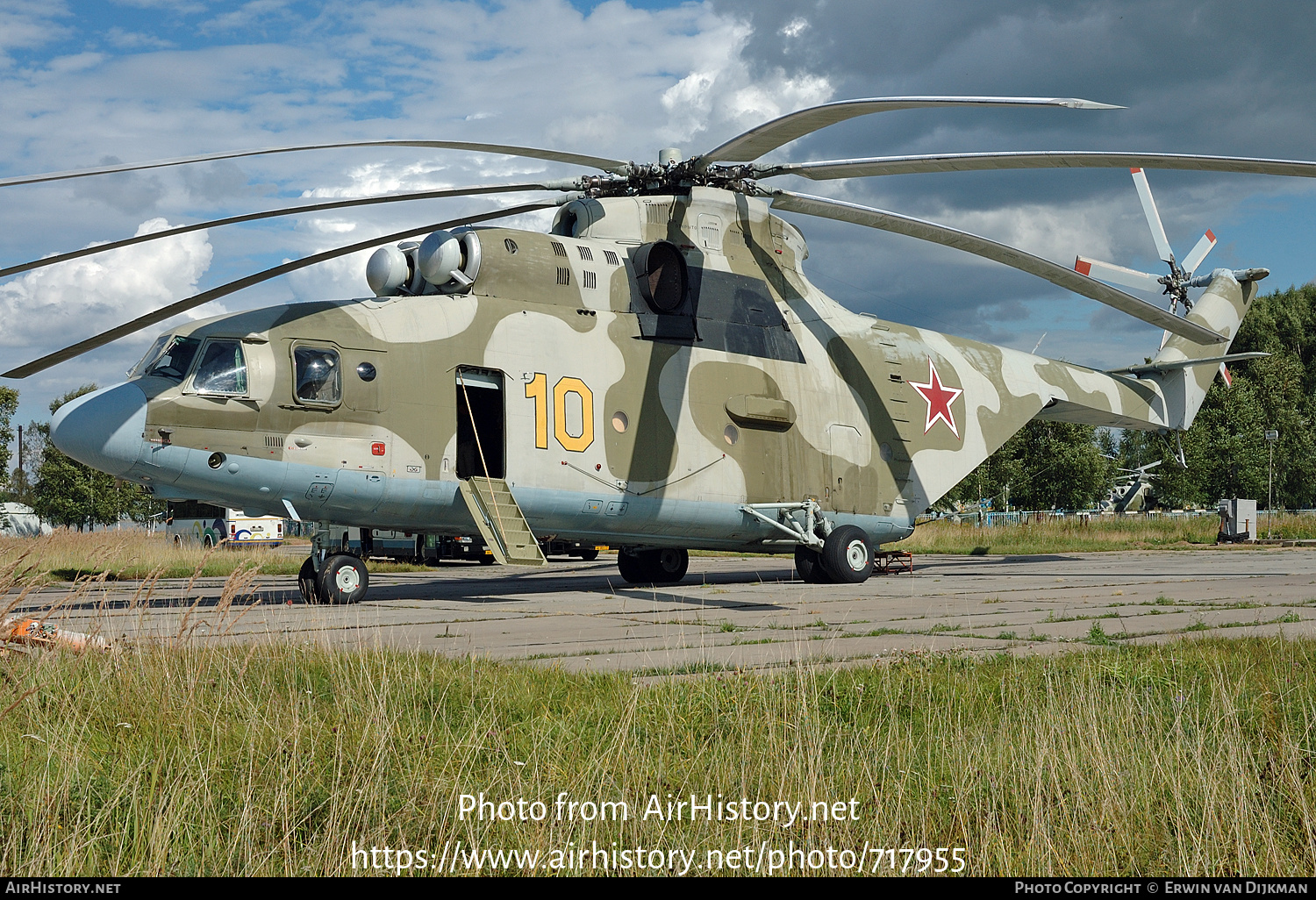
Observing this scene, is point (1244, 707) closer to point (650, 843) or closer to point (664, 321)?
point (650, 843)

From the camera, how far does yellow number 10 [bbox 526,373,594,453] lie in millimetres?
13789

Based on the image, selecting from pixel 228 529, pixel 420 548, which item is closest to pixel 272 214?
pixel 420 548

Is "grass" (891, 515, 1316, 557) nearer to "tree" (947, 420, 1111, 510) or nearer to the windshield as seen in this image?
"tree" (947, 420, 1111, 510)

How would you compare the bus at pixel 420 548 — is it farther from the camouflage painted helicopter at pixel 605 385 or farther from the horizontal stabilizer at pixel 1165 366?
the horizontal stabilizer at pixel 1165 366

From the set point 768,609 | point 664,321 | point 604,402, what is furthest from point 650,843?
point 664,321

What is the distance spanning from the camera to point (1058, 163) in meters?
11.7

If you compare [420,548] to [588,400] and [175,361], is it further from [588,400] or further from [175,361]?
[175,361]

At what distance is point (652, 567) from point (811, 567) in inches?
123

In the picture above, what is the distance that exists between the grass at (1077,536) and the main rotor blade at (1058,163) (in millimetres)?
18188

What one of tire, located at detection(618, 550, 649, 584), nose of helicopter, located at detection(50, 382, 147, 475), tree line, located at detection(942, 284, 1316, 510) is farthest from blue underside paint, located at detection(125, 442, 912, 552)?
tree line, located at detection(942, 284, 1316, 510)

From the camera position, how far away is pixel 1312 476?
6538cm

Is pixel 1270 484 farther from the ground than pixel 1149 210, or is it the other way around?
pixel 1149 210

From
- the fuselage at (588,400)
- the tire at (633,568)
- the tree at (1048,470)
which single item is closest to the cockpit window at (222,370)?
the fuselage at (588,400)

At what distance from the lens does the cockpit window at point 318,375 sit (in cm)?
1244
